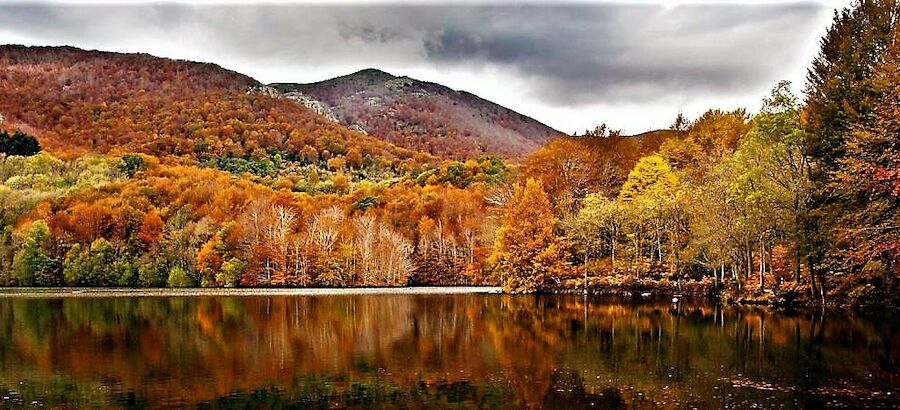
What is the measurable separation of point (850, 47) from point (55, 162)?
365 ft

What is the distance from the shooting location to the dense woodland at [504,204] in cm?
3662

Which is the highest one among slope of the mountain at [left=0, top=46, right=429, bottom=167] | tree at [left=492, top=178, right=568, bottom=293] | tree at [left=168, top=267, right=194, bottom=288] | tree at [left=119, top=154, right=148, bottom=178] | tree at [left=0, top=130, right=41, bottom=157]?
slope of the mountain at [left=0, top=46, right=429, bottom=167]

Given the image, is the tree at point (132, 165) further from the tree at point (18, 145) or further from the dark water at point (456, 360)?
the dark water at point (456, 360)

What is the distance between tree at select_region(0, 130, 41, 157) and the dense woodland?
0.31m

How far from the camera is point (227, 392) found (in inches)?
704

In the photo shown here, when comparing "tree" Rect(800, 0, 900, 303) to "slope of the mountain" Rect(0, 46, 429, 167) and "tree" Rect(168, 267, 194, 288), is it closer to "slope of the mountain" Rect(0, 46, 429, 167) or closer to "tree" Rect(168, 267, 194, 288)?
"tree" Rect(168, 267, 194, 288)

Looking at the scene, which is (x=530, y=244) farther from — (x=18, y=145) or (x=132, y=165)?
(x=18, y=145)

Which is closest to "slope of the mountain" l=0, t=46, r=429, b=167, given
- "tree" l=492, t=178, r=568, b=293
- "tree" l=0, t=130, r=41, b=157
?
"tree" l=0, t=130, r=41, b=157

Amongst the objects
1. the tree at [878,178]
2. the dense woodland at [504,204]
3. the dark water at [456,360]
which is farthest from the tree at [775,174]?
the dark water at [456,360]

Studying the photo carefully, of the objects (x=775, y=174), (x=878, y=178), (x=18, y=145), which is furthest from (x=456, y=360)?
(x=18, y=145)

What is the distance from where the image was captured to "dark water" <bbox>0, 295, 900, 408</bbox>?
55.9ft

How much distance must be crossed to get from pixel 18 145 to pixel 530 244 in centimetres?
10287

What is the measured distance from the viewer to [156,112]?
161000 millimetres

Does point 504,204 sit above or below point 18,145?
below
